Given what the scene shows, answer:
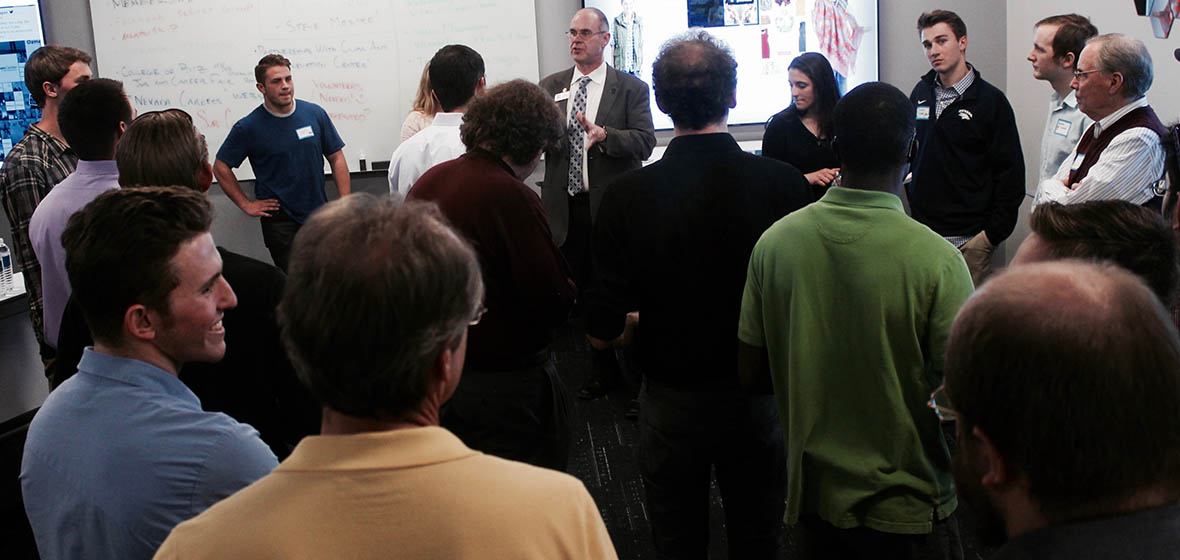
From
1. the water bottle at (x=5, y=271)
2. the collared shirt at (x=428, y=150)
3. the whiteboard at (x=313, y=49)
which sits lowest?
the water bottle at (x=5, y=271)

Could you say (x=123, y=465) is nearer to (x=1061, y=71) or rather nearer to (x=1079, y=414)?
(x=1079, y=414)

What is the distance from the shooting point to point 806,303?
6.07 ft

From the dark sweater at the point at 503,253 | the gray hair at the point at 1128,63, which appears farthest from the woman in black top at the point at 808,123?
the dark sweater at the point at 503,253

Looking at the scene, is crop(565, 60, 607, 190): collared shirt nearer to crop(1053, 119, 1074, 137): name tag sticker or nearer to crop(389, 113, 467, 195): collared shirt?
crop(389, 113, 467, 195): collared shirt

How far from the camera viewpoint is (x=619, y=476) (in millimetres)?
3625

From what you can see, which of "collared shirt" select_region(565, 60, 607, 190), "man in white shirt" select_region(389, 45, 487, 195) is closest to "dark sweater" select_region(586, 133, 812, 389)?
"man in white shirt" select_region(389, 45, 487, 195)

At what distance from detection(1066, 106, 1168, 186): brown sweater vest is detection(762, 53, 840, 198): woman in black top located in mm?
1101

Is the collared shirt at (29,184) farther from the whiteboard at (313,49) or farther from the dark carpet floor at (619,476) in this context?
the whiteboard at (313,49)

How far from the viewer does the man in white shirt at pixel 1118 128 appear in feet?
9.46

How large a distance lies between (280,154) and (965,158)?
3514mm

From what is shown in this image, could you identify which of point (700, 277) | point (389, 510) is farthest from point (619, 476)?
point (389, 510)

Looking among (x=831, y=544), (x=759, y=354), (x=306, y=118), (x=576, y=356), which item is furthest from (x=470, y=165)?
(x=306, y=118)

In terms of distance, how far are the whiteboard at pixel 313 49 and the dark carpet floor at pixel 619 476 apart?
2031 mm

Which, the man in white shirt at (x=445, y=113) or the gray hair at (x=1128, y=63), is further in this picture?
the man in white shirt at (x=445, y=113)
